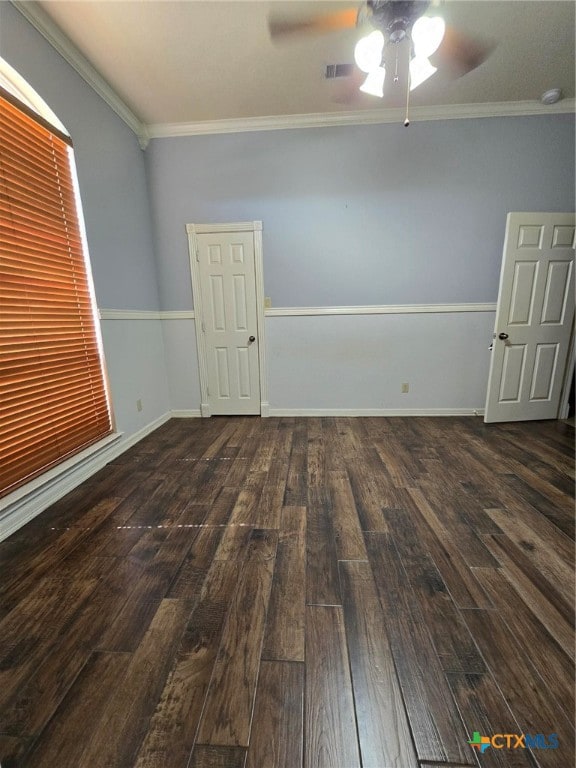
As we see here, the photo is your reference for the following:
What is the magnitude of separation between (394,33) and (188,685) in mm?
3062

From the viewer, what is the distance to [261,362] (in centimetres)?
340

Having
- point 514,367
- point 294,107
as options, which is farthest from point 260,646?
point 294,107

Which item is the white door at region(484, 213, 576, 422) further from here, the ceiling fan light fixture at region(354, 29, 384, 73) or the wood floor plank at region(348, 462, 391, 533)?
the ceiling fan light fixture at region(354, 29, 384, 73)

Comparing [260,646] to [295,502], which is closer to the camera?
[260,646]

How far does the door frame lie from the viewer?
3121 mm

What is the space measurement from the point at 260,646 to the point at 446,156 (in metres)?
4.08

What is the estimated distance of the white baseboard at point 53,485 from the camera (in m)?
1.62

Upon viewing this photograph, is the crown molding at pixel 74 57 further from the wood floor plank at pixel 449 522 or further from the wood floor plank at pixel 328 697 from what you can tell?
the wood floor plank at pixel 449 522

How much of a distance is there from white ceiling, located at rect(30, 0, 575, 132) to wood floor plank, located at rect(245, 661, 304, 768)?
10.6ft

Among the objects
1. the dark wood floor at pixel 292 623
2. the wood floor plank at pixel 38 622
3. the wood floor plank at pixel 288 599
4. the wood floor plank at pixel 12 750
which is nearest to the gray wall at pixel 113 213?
the dark wood floor at pixel 292 623

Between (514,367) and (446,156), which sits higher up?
(446,156)

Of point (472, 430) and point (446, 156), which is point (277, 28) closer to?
point (446, 156)

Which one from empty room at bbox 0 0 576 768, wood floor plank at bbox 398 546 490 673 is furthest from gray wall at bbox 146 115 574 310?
wood floor plank at bbox 398 546 490 673

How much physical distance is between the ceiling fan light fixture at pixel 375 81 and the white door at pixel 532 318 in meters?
1.86
